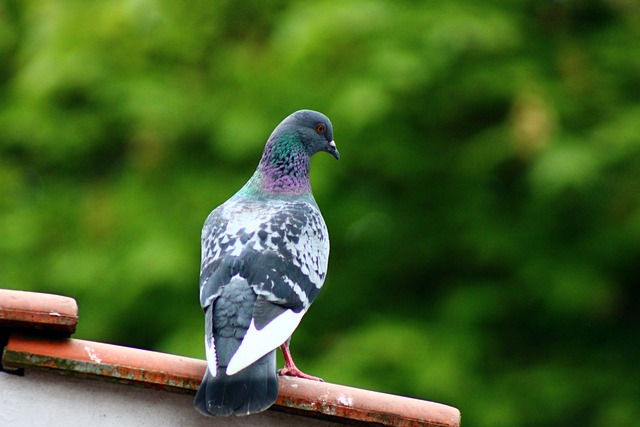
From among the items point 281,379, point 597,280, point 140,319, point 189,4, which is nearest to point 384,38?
point 189,4

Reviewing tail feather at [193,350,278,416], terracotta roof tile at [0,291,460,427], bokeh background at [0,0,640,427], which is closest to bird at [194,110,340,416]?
tail feather at [193,350,278,416]

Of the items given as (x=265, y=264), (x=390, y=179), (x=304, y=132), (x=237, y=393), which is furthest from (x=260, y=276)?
(x=390, y=179)

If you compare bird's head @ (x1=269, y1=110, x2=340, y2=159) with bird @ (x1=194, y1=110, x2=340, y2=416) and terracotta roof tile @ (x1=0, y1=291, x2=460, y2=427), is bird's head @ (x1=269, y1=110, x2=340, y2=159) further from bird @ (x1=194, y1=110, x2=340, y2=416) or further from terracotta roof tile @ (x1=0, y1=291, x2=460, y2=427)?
terracotta roof tile @ (x1=0, y1=291, x2=460, y2=427)

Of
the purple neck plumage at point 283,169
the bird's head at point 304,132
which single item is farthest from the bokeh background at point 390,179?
the purple neck plumage at point 283,169

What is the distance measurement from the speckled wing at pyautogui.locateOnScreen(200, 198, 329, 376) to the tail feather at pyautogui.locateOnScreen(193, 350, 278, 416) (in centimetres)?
4

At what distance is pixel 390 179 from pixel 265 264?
16.7 ft

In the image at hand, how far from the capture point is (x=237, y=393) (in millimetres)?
3318

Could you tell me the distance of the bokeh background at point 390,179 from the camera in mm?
7887

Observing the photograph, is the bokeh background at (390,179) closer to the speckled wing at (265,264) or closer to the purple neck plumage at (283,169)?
the purple neck plumage at (283,169)

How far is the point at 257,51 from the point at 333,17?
4.40 ft

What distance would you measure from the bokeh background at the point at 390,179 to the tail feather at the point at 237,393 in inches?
164

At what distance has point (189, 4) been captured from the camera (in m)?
8.84

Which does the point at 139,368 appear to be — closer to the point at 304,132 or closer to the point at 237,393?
the point at 237,393

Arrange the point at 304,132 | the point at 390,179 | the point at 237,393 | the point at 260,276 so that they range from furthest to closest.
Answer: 1. the point at 390,179
2. the point at 304,132
3. the point at 260,276
4. the point at 237,393
